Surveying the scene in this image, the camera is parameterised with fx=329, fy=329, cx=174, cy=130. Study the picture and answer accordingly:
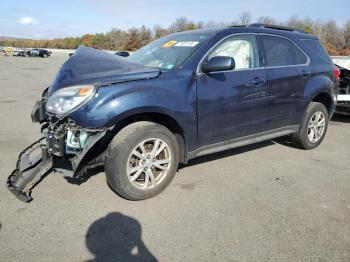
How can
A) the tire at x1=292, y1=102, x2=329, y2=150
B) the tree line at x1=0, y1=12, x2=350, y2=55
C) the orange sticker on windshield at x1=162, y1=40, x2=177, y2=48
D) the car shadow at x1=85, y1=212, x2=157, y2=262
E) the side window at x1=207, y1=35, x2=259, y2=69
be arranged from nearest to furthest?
the car shadow at x1=85, y1=212, x2=157, y2=262, the side window at x1=207, y1=35, x2=259, y2=69, the orange sticker on windshield at x1=162, y1=40, x2=177, y2=48, the tire at x1=292, y1=102, x2=329, y2=150, the tree line at x1=0, y1=12, x2=350, y2=55

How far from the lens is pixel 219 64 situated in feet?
12.1

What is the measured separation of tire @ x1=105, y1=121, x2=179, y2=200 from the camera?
3.36 m

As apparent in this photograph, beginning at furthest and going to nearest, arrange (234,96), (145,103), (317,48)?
(317,48) → (234,96) → (145,103)

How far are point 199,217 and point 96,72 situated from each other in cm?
186

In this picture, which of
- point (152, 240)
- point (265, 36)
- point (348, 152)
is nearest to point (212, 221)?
point (152, 240)

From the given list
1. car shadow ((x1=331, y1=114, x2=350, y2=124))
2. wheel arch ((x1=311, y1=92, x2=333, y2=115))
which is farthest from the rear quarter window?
car shadow ((x1=331, y1=114, x2=350, y2=124))

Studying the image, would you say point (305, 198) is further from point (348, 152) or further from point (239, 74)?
point (348, 152)

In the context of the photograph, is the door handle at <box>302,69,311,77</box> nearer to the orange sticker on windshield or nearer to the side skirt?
the side skirt

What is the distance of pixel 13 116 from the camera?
743cm

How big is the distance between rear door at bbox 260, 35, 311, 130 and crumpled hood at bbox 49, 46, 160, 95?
1.79 metres

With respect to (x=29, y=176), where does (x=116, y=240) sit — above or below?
below

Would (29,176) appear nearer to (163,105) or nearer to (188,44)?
(163,105)

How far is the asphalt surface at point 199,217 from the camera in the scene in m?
2.75

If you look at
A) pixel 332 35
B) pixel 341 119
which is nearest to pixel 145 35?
pixel 332 35
